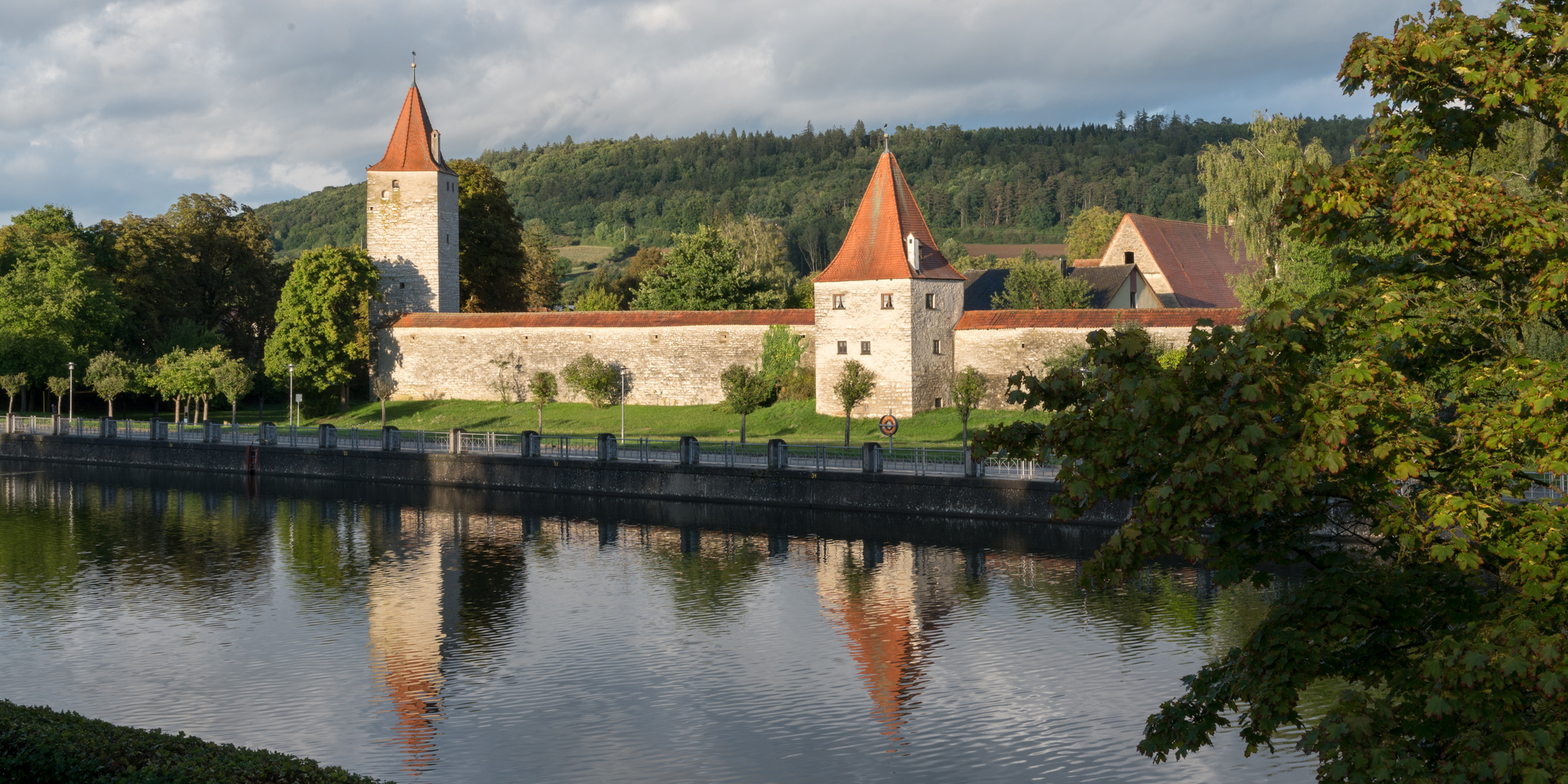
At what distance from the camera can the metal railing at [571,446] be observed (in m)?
29.2

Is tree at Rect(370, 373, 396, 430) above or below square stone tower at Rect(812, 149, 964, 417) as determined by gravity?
below

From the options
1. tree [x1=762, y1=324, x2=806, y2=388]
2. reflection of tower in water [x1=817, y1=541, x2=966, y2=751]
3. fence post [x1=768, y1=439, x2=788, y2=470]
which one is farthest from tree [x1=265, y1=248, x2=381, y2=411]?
reflection of tower in water [x1=817, y1=541, x2=966, y2=751]

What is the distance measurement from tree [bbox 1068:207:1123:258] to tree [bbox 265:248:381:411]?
45637 millimetres

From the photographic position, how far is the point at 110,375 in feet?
158

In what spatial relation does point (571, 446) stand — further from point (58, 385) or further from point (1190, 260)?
point (1190, 260)

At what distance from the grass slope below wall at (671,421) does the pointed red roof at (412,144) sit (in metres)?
9.57

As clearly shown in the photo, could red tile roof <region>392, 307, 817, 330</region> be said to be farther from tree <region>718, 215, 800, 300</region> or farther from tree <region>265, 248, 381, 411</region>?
tree <region>718, 215, 800, 300</region>

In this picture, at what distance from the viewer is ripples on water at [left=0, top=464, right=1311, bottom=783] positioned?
43.1 feet

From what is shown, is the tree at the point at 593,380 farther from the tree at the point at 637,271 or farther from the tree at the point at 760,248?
the tree at the point at 637,271

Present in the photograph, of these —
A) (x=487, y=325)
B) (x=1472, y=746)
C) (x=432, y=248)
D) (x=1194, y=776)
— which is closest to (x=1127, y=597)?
(x=1194, y=776)

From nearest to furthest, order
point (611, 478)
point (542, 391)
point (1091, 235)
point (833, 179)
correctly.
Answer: point (611, 478) → point (542, 391) → point (1091, 235) → point (833, 179)

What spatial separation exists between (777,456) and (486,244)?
105 ft

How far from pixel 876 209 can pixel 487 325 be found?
1646 cm

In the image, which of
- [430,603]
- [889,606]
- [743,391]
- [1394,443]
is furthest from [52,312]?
[1394,443]
